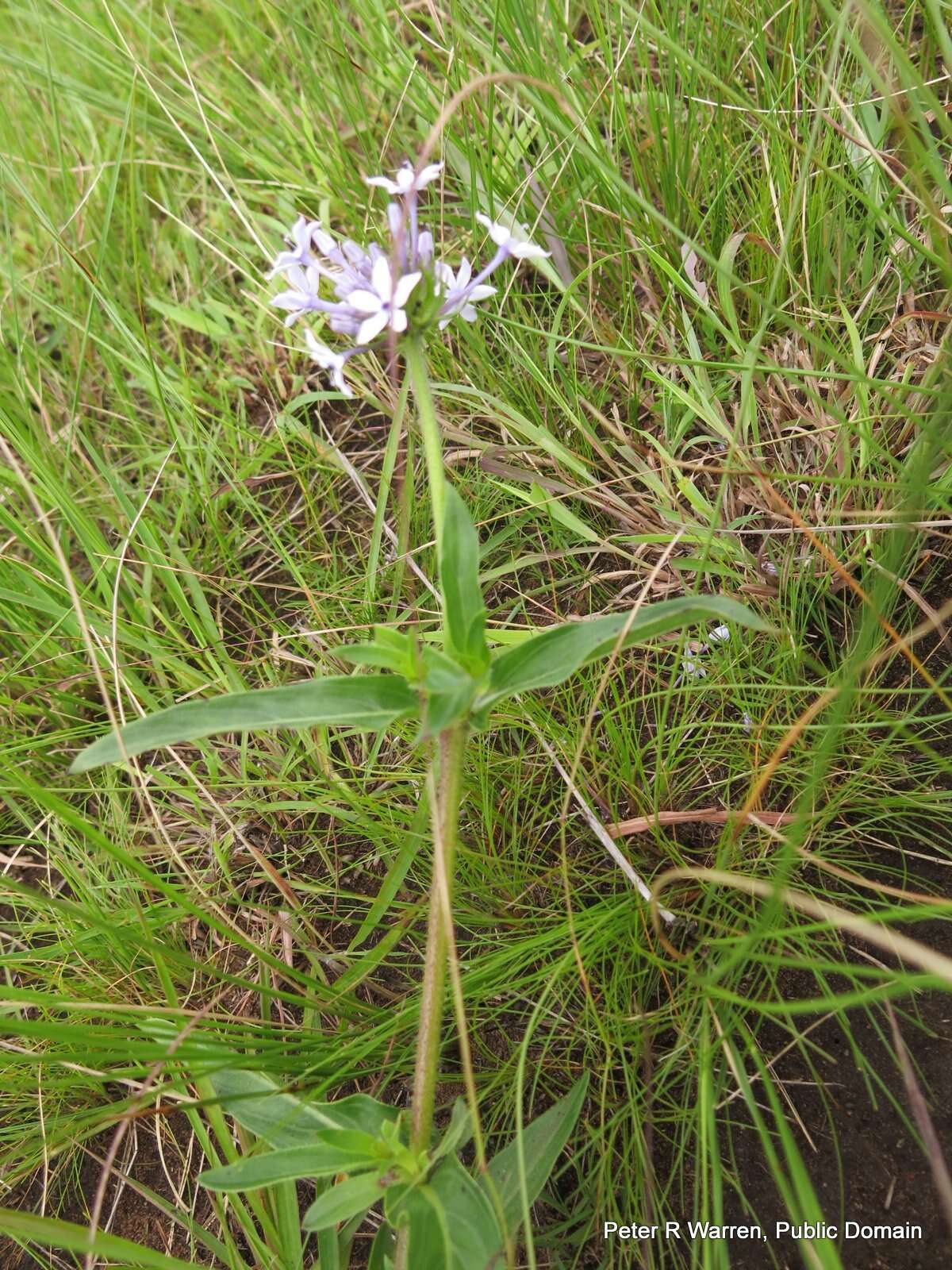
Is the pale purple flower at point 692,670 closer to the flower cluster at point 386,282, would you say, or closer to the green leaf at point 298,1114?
the flower cluster at point 386,282

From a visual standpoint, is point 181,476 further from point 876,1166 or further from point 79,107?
point 876,1166

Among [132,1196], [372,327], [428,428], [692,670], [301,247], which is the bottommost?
[132,1196]

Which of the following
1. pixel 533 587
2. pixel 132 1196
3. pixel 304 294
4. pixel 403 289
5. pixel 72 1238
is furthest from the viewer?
pixel 533 587

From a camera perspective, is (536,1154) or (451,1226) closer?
(451,1226)

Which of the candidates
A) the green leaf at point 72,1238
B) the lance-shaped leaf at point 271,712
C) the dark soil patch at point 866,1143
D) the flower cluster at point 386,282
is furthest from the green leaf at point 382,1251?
the flower cluster at point 386,282

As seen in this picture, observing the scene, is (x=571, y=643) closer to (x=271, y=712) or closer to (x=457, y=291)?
(x=271, y=712)

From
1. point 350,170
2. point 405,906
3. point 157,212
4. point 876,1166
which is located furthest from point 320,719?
point 157,212

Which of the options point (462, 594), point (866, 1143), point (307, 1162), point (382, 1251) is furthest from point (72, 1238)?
point (866, 1143)
